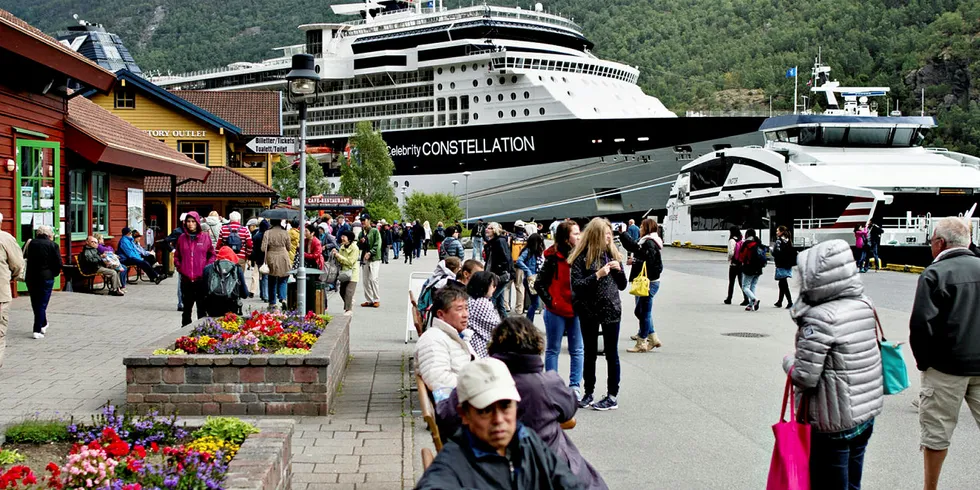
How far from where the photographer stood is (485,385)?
3377 millimetres

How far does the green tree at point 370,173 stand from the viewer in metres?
57.6

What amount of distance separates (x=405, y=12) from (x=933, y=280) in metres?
63.1

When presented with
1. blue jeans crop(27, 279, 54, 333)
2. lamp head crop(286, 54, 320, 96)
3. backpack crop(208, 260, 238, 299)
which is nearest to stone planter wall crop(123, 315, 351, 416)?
backpack crop(208, 260, 238, 299)

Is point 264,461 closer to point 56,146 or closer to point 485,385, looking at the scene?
point 485,385

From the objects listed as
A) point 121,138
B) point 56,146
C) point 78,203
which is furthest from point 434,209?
point 56,146

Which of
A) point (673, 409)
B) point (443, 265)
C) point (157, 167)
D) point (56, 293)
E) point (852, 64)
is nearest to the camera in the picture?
point (673, 409)

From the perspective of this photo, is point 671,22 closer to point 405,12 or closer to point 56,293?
point 405,12

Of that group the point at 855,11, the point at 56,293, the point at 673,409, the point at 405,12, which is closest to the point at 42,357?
the point at 673,409

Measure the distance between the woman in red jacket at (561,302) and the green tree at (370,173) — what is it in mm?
48163

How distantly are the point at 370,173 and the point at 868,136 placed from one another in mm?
30674

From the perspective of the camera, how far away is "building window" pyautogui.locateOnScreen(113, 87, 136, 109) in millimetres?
34125

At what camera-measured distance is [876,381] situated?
474 cm

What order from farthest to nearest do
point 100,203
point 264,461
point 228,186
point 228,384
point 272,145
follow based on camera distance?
point 228,186 < point 100,203 < point 272,145 < point 228,384 < point 264,461

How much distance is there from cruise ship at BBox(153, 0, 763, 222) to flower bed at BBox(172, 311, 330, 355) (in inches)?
1773
